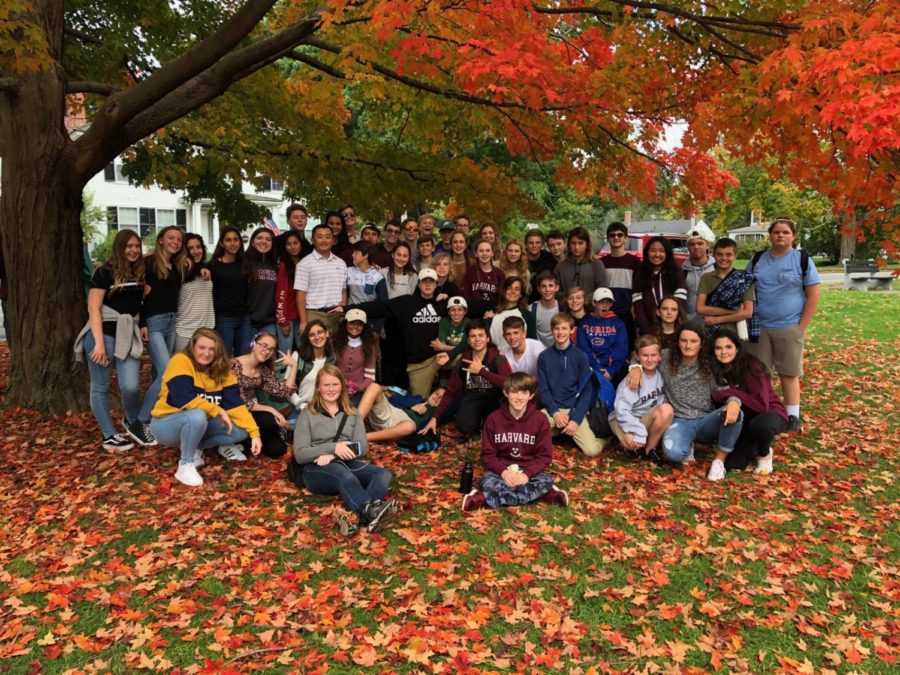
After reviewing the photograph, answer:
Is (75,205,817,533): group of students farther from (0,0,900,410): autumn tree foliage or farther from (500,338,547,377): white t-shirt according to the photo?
(0,0,900,410): autumn tree foliage

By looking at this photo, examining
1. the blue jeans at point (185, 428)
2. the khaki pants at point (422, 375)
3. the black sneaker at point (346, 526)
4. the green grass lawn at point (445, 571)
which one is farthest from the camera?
the khaki pants at point (422, 375)

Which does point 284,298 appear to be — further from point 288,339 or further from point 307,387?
point 307,387

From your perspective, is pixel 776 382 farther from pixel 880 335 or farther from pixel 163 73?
pixel 163 73

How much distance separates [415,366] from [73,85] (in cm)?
492

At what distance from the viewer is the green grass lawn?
3342 mm

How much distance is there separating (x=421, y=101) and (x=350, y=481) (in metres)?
Answer: 5.57

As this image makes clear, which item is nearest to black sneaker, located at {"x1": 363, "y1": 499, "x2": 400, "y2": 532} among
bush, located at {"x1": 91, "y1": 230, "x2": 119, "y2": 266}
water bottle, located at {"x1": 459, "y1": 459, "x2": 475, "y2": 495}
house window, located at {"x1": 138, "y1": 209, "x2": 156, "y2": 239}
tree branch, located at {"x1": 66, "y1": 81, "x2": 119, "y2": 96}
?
water bottle, located at {"x1": 459, "y1": 459, "x2": 475, "y2": 495}

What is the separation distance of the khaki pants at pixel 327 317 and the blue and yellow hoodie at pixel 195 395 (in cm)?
152

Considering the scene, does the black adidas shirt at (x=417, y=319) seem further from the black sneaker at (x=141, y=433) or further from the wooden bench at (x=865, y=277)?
the wooden bench at (x=865, y=277)

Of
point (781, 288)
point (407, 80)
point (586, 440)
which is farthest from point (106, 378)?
point (781, 288)

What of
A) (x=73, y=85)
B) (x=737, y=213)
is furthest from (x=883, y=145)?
(x=737, y=213)

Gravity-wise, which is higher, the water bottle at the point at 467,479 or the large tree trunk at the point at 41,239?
the large tree trunk at the point at 41,239

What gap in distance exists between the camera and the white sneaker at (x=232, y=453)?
5.97 m

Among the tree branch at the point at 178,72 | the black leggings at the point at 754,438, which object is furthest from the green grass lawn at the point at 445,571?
the tree branch at the point at 178,72
